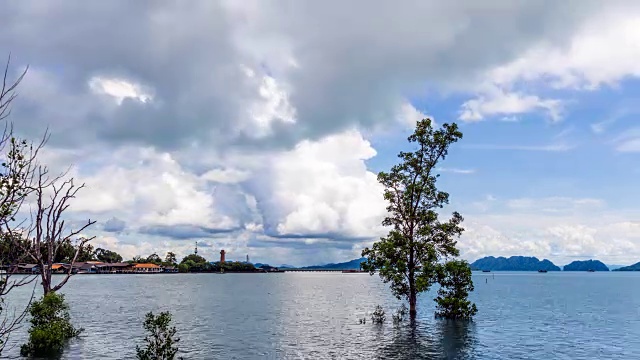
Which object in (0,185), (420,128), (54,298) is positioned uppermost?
(420,128)

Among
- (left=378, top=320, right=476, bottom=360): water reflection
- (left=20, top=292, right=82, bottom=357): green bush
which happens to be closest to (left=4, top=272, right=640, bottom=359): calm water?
(left=378, top=320, right=476, bottom=360): water reflection

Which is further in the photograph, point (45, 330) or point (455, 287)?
point (455, 287)

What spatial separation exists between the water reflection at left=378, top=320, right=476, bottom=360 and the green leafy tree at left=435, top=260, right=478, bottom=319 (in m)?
1.43

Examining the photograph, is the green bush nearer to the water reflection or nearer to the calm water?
the calm water

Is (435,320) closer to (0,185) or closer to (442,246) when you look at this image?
(442,246)

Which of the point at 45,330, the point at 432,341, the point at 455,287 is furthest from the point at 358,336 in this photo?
the point at 45,330

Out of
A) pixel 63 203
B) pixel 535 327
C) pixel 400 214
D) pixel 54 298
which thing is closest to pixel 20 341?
pixel 54 298

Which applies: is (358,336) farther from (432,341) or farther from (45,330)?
(45,330)

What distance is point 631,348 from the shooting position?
5166cm

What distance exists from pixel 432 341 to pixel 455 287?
1582 centimetres

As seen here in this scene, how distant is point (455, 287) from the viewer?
66.6m

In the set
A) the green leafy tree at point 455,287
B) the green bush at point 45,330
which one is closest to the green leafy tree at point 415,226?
the green leafy tree at point 455,287

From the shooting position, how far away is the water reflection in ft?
149

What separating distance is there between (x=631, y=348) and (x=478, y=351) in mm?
18620
